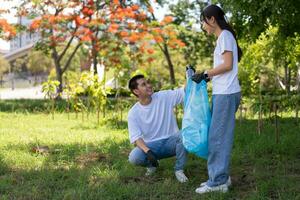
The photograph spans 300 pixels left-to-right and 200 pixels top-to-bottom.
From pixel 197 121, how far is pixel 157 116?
2.15 feet

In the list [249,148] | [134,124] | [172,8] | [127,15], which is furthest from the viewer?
[172,8]

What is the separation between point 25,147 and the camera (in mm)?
6234

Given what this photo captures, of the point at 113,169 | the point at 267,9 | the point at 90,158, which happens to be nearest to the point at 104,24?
the point at 267,9

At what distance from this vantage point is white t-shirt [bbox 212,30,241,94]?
12.6 feet

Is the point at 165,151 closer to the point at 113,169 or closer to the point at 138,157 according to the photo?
the point at 138,157

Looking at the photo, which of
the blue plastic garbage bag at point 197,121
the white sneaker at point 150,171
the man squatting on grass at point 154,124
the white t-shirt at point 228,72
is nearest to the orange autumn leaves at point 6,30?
the man squatting on grass at point 154,124

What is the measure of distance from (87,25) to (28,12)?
2.12 meters

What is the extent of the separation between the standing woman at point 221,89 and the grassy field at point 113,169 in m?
0.28

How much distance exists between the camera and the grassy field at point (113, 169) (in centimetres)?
409

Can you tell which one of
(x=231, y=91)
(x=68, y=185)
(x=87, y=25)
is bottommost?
(x=68, y=185)

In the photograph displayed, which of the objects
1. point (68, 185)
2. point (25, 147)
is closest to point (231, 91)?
point (68, 185)

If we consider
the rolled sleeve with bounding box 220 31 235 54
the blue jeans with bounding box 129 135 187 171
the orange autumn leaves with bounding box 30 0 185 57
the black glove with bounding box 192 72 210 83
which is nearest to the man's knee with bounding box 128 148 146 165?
the blue jeans with bounding box 129 135 187 171

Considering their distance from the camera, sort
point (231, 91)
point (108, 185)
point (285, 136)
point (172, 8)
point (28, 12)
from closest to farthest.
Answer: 1. point (231, 91)
2. point (108, 185)
3. point (285, 136)
4. point (28, 12)
5. point (172, 8)

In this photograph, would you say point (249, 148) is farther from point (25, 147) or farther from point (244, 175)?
point (25, 147)
